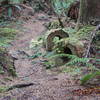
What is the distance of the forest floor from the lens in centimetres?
317

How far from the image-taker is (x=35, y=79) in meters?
5.40

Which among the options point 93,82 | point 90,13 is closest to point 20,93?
point 93,82

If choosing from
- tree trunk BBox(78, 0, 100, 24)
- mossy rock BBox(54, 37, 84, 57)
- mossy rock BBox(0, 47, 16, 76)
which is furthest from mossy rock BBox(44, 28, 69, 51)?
mossy rock BBox(0, 47, 16, 76)

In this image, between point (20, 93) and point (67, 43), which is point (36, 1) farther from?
point (20, 93)

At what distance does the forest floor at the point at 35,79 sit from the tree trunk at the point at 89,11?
2223mm

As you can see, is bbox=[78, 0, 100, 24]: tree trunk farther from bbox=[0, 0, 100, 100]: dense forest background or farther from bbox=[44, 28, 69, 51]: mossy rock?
bbox=[44, 28, 69, 51]: mossy rock

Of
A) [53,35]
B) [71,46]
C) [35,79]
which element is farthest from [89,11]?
[35,79]

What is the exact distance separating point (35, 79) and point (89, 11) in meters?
4.07

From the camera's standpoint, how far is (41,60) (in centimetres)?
850

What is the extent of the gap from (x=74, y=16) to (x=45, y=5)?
659 cm

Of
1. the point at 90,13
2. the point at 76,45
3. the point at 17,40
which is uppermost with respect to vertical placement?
the point at 90,13

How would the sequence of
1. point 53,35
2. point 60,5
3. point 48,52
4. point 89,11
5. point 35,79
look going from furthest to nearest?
1. point 60,5
2. point 48,52
3. point 53,35
4. point 89,11
5. point 35,79

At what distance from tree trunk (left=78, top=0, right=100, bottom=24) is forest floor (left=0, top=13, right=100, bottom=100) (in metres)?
2.22

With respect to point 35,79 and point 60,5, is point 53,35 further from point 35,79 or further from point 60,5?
point 60,5
